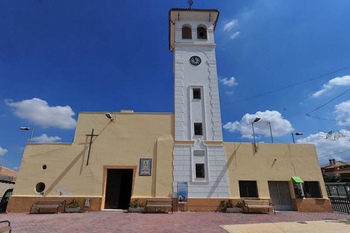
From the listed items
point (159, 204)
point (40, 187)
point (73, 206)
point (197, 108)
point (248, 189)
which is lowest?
point (73, 206)

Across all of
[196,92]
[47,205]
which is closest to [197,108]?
[196,92]

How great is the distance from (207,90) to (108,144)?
962 centimetres

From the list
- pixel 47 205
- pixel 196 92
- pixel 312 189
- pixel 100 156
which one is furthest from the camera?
pixel 196 92

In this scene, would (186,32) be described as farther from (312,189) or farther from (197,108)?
(312,189)

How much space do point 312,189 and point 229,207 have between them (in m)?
6.95

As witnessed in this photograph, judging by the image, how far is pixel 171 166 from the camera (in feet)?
47.6

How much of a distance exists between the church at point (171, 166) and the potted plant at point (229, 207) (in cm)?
30

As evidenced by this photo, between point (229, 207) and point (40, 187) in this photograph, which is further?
point (40, 187)

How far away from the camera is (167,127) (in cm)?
1562

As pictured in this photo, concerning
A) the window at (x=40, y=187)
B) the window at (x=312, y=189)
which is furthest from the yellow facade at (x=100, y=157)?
the window at (x=312, y=189)

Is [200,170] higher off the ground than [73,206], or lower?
higher

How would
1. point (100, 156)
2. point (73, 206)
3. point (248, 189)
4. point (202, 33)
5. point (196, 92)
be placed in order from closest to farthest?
point (73, 206)
point (248, 189)
point (100, 156)
point (196, 92)
point (202, 33)

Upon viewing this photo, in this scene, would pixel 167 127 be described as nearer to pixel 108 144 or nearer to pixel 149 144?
pixel 149 144

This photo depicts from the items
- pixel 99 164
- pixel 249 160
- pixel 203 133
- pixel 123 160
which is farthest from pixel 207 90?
pixel 99 164
